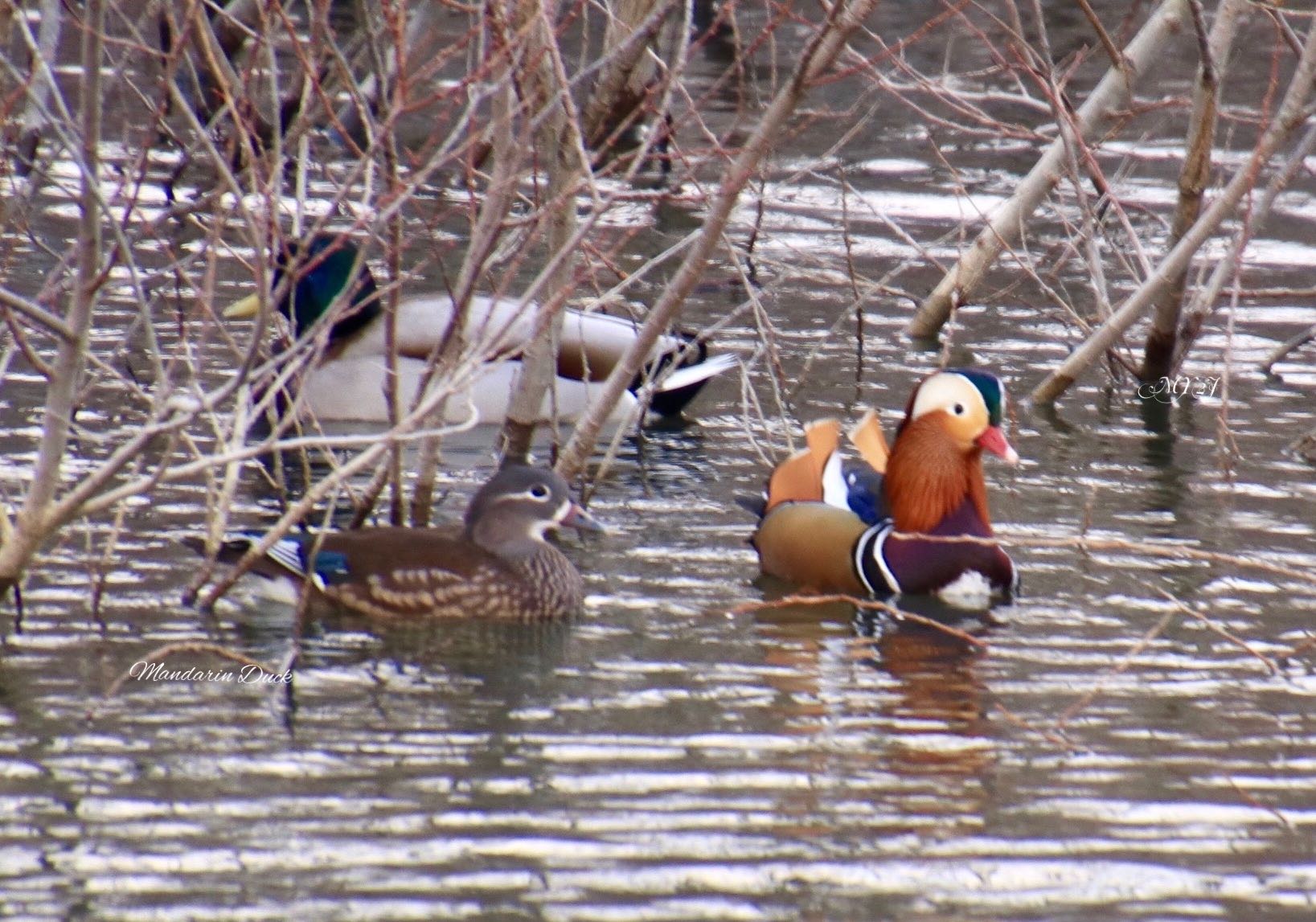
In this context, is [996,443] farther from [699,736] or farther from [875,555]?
[699,736]

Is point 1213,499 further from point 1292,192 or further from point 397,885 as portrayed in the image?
point 1292,192

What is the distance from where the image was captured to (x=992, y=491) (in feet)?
33.8

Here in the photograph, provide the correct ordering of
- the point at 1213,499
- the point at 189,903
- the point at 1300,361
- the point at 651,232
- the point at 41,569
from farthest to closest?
the point at 651,232, the point at 1300,361, the point at 1213,499, the point at 41,569, the point at 189,903

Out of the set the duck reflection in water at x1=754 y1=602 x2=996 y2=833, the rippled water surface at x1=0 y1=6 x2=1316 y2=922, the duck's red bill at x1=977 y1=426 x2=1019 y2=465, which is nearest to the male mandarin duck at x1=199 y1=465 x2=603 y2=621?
the rippled water surface at x1=0 y1=6 x2=1316 y2=922

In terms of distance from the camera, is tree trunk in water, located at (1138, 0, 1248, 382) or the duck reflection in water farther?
tree trunk in water, located at (1138, 0, 1248, 382)

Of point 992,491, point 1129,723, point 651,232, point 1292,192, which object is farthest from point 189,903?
point 1292,192

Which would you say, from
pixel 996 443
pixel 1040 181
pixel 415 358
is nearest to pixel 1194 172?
pixel 1040 181

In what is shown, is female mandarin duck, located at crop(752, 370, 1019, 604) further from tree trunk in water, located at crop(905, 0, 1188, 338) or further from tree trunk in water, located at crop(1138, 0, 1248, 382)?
tree trunk in water, located at crop(1138, 0, 1248, 382)

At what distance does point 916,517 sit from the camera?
908 cm

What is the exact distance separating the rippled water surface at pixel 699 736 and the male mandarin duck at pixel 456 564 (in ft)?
0.38

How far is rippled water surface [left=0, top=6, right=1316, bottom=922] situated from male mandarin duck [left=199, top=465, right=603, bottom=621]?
0.12 metres

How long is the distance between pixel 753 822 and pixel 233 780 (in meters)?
1.46

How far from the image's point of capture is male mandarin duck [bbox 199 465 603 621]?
8094mm

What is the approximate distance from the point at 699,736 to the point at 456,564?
1.84m
